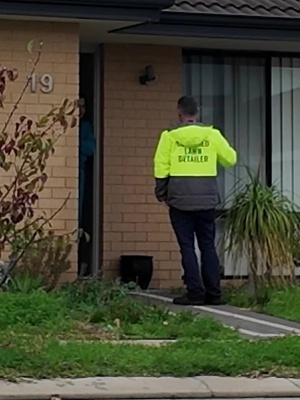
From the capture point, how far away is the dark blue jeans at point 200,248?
12062 millimetres

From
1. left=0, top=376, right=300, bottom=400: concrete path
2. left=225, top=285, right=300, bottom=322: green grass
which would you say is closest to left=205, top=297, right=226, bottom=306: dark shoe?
left=225, top=285, right=300, bottom=322: green grass

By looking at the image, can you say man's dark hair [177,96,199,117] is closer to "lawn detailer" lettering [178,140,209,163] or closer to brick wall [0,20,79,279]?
"lawn detailer" lettering [178,140,209,163]

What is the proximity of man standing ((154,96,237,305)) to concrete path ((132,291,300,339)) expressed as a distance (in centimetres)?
29

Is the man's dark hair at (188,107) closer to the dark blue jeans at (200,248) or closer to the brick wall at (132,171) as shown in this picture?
the dark blue jeans at (200,248)

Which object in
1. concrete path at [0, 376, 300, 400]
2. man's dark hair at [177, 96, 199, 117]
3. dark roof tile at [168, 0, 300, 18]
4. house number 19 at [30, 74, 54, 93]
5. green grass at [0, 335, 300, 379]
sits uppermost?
dark roof tile at [168, 0, 300, 18]

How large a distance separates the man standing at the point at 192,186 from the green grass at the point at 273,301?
0.41 meters

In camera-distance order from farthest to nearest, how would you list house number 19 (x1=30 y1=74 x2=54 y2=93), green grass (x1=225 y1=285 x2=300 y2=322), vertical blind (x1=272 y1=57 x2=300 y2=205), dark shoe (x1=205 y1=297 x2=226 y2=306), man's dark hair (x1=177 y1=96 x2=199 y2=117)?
1. vertical blind (x1=272 y1=57 x2=300 y2=205)
2. house number 19 (x1=30 y1=74 x2=54 y2=93)
3. dark shoe (x1=205 y1=297 x2=226 y2=306)
4. man's dark hair (x1=177 y1=96 x2=199 y2=117)
5. green grass (x1=225 y1=285 x2=300 y2=322)

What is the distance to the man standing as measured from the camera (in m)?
12.0

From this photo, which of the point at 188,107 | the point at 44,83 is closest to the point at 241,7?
the point at 188,107

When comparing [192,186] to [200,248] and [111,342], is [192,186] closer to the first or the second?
[200,248]

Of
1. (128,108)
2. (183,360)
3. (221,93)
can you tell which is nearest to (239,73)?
(221,93)

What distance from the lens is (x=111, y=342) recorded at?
31.2ft

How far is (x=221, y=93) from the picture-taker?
48.5ft

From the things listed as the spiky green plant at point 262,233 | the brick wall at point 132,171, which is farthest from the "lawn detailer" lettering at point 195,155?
the brick wall at point 132,171
